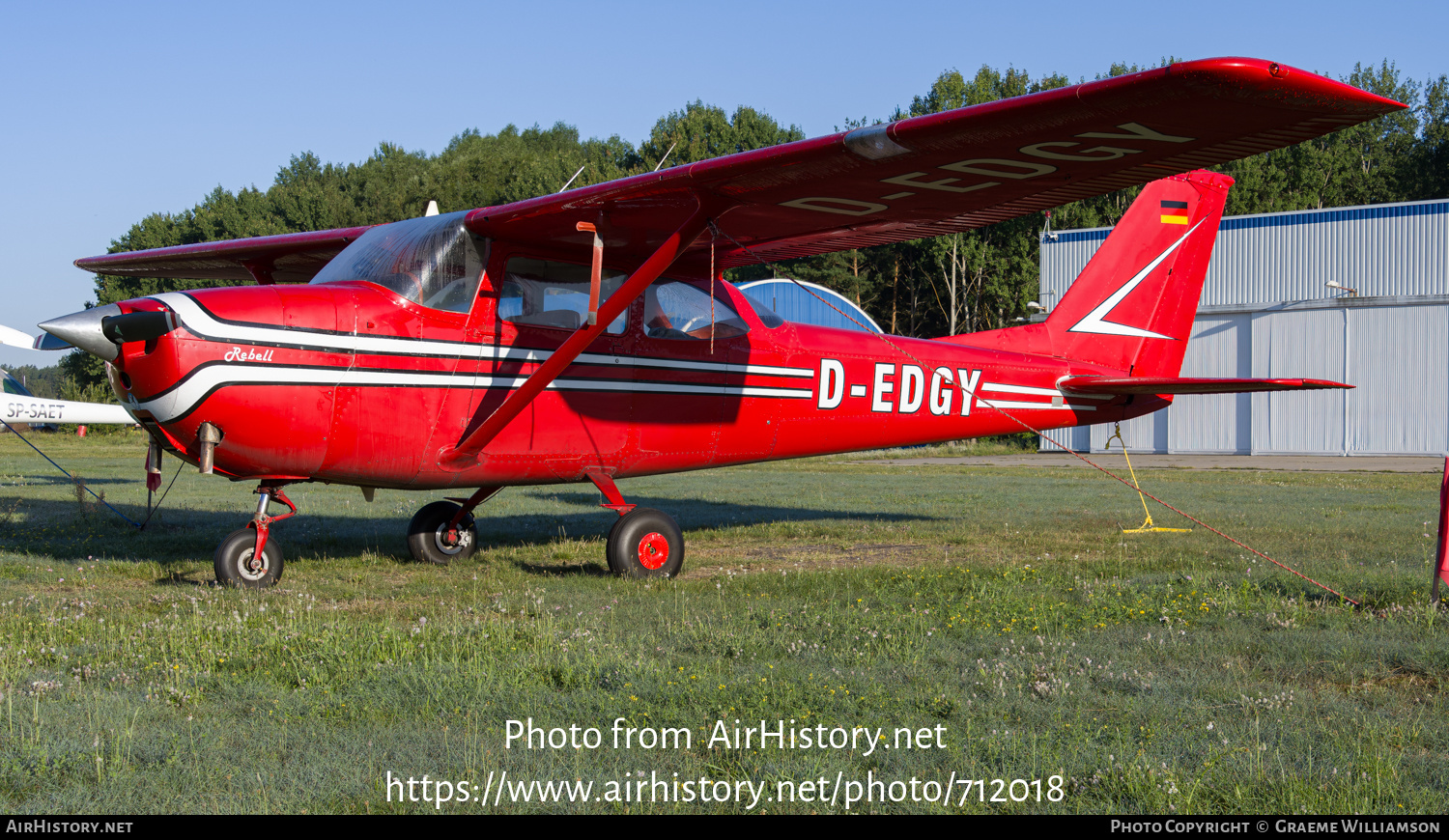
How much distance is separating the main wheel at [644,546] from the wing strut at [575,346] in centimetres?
123

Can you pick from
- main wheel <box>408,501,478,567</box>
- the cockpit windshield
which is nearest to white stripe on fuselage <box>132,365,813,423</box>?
the cockpit windshield

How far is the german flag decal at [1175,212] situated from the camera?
11328 mm

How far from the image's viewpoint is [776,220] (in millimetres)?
8148

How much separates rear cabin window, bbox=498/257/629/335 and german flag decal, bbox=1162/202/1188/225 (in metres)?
6.67

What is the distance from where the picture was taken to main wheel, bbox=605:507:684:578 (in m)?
7.80

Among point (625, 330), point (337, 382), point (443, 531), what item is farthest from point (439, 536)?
point (625, 330)

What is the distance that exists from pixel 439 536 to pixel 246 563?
197 centimetres

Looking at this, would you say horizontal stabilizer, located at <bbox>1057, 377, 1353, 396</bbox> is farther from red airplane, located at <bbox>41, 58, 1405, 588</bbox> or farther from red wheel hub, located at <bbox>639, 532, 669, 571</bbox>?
red wheel hub, located at <bbox>639, 532, 669, 571</bbox>

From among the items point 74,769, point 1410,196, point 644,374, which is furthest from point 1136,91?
point 1410,196

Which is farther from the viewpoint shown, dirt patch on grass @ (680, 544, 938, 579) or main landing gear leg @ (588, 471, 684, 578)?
dirt patch on grass @ (680, 544, 938, 579)

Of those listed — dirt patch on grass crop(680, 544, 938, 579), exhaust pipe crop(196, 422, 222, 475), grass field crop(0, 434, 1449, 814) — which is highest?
exhaust pipe crop(196, 422, 222, 475)

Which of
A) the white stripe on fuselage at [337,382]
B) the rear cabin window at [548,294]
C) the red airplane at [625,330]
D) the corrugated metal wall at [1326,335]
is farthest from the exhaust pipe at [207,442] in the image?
the corrugated metal wall at [1326,335]

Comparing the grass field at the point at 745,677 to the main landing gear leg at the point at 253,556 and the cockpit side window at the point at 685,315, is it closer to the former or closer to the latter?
the main landing gear leg at the point at 253,556

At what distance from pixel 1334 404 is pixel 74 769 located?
1475 inches
